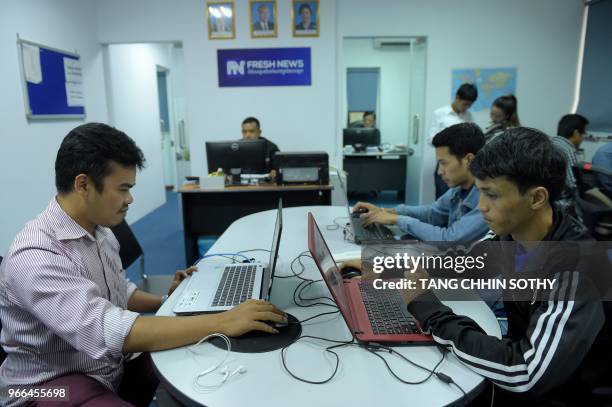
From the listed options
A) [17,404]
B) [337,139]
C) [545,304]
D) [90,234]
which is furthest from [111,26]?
[545,304]

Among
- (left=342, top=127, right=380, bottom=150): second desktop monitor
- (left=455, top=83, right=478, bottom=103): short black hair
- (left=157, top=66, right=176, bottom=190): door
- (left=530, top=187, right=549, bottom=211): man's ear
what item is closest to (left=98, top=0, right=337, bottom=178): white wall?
(left=455, top=83, right=478, bottom=103): short black hair

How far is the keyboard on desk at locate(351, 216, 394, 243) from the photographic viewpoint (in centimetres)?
186

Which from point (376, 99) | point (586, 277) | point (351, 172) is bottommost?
point (351, 172)

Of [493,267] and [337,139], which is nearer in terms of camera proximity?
[493,267]

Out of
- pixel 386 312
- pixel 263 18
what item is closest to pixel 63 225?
pixel 386 312

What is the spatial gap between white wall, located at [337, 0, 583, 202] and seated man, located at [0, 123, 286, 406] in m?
4.08

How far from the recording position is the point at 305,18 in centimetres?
458

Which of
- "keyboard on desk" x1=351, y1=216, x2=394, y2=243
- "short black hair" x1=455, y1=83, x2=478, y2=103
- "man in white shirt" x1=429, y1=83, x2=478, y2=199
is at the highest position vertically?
"short black hair" x1=455, y1=83, x2=478, y2=103

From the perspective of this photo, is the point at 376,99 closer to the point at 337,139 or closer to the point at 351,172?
the point at 351,172

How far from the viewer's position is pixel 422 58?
484 centimetres

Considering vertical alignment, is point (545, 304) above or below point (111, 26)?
below

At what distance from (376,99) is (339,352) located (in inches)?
280

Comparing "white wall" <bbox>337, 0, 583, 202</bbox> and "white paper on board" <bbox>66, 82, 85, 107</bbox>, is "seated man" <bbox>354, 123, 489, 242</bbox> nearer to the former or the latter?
"white wall" <bbox>337, 0, 583, 202</bbox>

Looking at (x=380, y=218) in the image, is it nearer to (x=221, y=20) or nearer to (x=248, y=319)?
(x=248, y=319)
